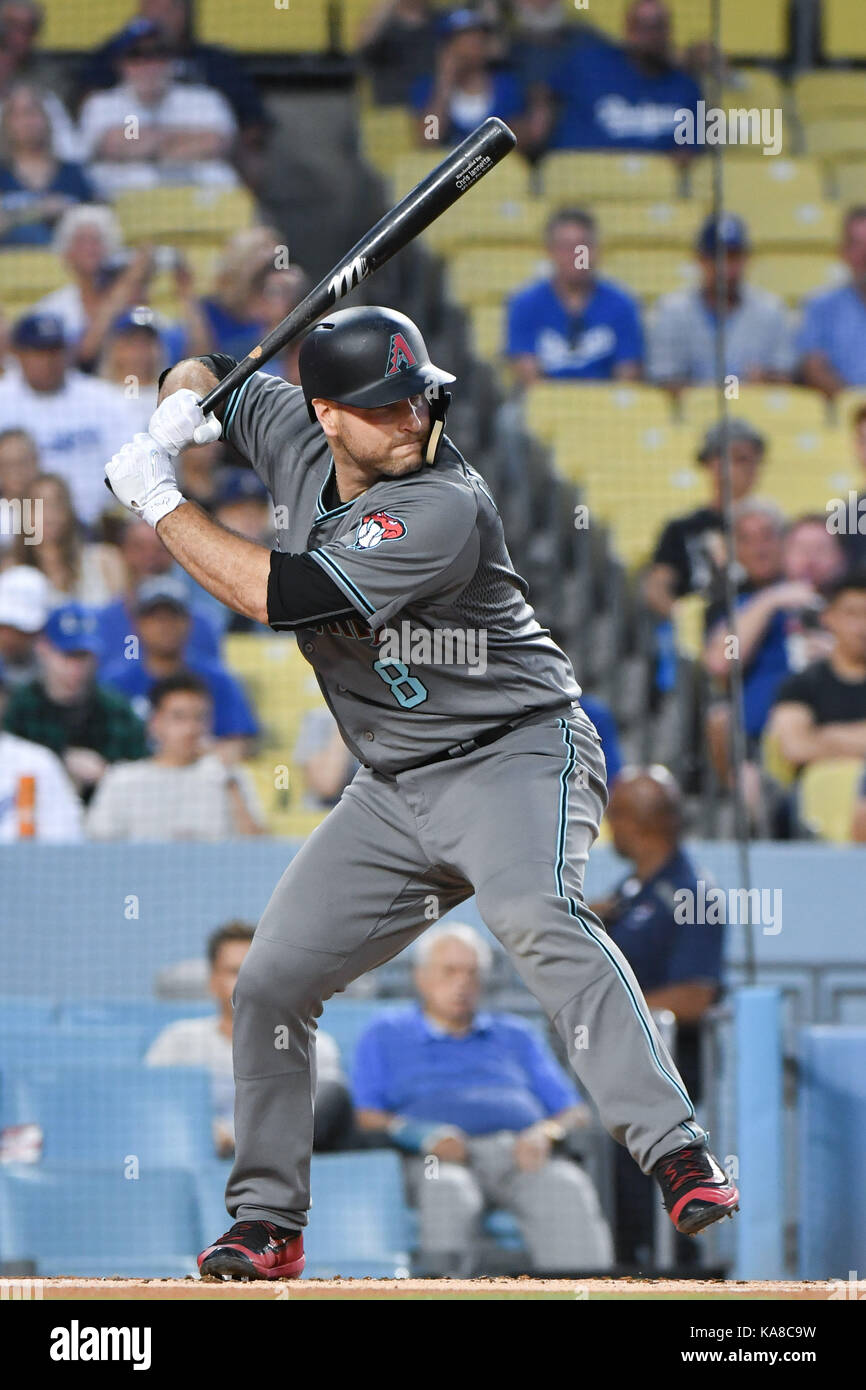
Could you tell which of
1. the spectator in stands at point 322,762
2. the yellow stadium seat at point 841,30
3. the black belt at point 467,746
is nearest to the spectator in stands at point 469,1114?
the spectator in stands at point 322,762

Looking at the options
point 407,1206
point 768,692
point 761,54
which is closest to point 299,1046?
point 407,1206

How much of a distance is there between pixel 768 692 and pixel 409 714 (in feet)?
11.6

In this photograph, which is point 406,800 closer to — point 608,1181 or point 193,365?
point 193,365

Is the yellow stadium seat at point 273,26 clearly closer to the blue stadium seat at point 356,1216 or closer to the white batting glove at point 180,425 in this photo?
the blue stadium seat at point 356,1216

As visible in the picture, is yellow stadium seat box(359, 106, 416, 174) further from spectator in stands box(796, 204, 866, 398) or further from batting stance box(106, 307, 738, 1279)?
batting stance box(106, 307, 738, 1279)

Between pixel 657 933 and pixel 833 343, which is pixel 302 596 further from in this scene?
pixel 833 343


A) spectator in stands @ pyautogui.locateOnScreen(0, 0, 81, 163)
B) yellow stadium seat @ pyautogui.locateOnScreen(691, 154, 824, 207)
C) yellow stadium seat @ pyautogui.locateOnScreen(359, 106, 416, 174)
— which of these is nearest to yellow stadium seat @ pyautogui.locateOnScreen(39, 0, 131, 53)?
spectator in stands @ pyautogui.locateOnScreen(0, 0, 81, 163)

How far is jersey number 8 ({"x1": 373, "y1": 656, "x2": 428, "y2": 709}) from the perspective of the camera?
3.23 meters

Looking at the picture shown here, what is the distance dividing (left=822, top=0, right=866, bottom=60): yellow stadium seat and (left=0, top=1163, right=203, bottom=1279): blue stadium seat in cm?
757

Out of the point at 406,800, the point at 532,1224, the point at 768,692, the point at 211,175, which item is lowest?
the point at 532,1224

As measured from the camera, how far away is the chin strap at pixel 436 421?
10.4 ft

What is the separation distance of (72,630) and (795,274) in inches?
157

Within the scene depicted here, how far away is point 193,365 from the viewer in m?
3.51

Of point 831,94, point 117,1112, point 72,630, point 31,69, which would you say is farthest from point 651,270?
point 117,1112
